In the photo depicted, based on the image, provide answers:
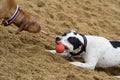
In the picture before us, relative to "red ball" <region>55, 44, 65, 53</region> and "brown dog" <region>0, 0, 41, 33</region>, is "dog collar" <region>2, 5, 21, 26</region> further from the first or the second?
"red ball" <region>55, 44, 65, 53</region>

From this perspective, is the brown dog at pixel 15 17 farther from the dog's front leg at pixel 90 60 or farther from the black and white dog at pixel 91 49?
the dog's front leg at pixel 90 60

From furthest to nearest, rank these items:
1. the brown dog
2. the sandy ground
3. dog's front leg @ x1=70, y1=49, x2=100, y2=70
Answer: the brown dog
dog's front leg @ x1=70, y1=49, x2=100, y2=70
the sandy ground

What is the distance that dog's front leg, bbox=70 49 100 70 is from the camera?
5.14 metres

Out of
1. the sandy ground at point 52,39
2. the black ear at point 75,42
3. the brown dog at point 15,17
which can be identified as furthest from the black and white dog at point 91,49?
the brown dog at point 15,17

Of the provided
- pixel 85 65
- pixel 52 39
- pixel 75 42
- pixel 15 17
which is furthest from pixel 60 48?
pixel 52 39

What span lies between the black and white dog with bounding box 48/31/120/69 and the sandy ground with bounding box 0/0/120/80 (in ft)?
0.41

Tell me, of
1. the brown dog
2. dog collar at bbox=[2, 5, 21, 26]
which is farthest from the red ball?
dog collar at bbox=[2, 5, 21, 26]

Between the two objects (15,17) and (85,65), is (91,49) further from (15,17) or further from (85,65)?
(15,17)

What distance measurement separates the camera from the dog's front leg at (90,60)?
5145 millimetres

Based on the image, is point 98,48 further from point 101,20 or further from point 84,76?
point 101,20

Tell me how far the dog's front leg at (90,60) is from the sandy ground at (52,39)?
3.7 inches

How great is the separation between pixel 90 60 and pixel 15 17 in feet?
3.65

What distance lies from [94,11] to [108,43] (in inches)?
108

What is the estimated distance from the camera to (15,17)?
533cm
